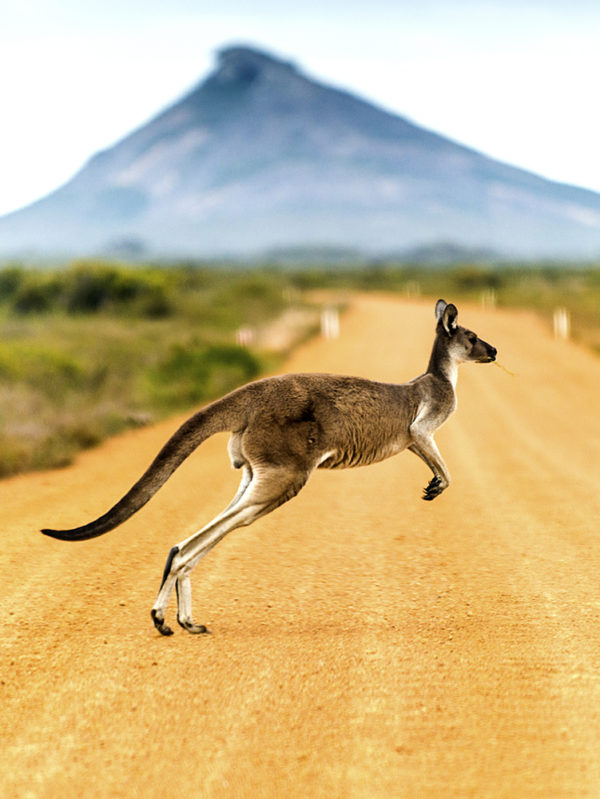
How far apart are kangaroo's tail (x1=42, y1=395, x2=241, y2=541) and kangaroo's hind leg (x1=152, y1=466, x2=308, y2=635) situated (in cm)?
29

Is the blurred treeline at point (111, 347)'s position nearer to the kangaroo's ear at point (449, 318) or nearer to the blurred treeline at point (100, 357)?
the blurred treeline at point (100, 357)

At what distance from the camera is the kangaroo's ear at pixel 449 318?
3.98 metres

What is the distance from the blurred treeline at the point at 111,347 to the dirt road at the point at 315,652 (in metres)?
3.91

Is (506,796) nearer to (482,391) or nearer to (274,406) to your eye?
(274,406)

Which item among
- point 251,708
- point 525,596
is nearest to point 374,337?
point 525,596

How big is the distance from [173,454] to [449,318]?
144cm

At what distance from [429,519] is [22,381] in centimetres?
1122

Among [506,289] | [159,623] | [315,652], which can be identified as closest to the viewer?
[159,623]

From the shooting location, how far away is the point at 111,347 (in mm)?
23828

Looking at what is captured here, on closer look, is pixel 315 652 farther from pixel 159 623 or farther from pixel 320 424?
pixel 320 424

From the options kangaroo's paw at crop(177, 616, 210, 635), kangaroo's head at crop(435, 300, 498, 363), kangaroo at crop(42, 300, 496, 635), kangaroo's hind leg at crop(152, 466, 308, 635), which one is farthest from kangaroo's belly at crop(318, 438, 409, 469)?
kangaroo's paw at crop(177, 616, 210, 635)

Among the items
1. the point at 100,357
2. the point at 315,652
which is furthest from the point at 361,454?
the point at 100,357

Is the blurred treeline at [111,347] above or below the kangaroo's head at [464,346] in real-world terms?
below

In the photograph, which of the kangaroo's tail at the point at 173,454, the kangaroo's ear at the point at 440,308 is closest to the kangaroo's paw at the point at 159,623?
the kangaroo's tail at the point at 173,454
